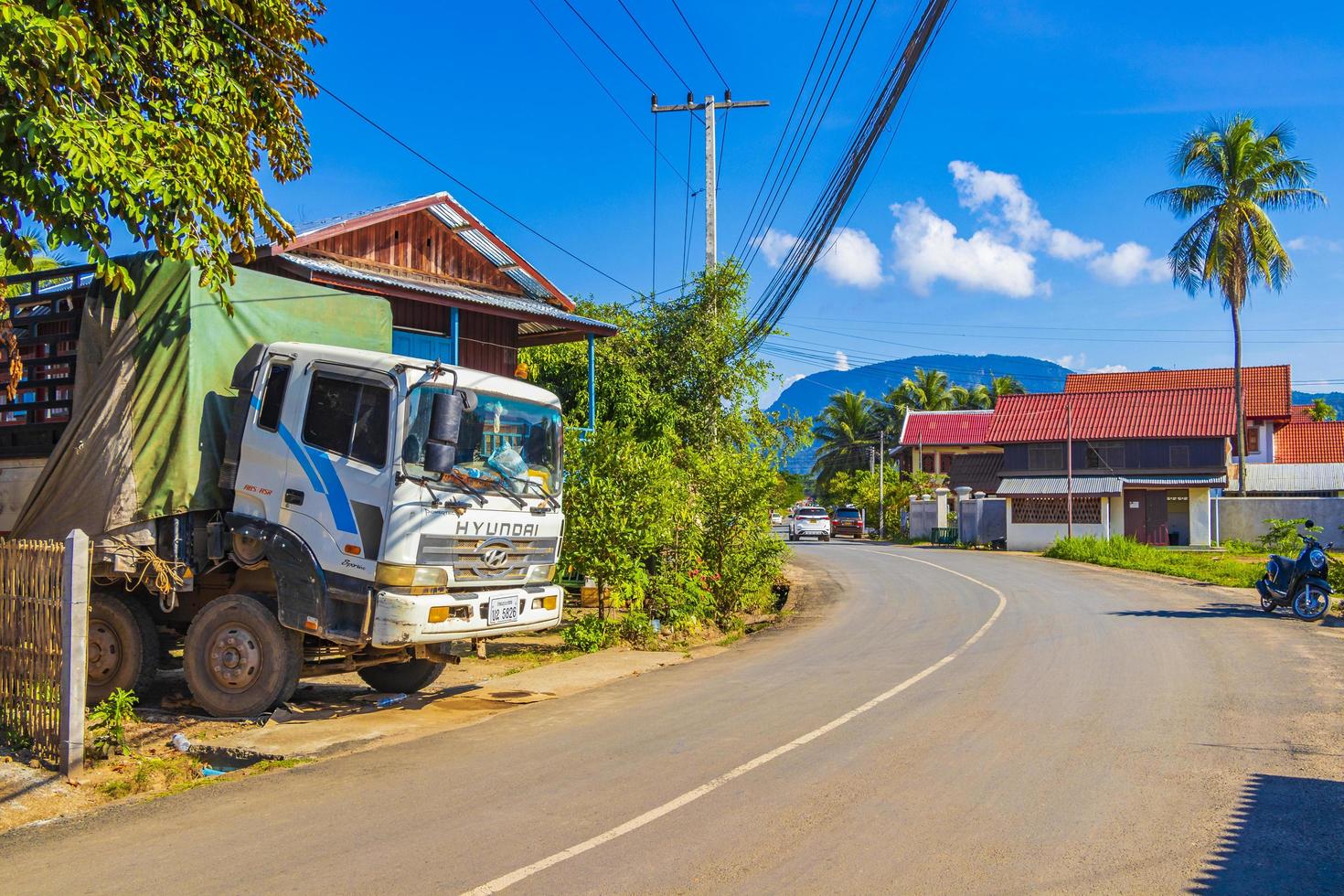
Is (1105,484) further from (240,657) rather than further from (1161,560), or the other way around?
(240,657)

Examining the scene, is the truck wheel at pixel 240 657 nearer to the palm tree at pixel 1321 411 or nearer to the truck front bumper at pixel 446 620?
the truck front bumper at pixel 446 620

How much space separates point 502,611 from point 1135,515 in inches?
1656

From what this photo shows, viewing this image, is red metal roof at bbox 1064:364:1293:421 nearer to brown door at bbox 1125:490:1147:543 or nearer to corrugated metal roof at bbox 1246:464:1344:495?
corrugated metal roof at bbox 1246:464:1344:495

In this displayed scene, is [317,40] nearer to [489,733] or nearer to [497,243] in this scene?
[489,733]

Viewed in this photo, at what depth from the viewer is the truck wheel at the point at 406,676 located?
34.9 feet

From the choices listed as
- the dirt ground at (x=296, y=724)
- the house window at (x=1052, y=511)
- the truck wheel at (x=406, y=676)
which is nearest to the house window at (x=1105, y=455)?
the house window at (x=1052, y=511)

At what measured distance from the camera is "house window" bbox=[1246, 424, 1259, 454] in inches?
2319

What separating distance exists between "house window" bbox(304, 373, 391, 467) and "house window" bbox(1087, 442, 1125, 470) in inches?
1815

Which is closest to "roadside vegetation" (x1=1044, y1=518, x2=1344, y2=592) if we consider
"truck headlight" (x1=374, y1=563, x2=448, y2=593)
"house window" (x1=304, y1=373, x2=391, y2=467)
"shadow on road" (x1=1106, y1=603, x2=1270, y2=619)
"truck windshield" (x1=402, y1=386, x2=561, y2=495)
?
"shadow on road" (x1=1106, y1=603, x2=1270, y2=619)

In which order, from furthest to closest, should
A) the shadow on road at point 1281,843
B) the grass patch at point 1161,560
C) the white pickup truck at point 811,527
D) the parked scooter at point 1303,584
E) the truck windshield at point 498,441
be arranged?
1. the white pickup truck at point 811,527
2. the grass patch at point 1161,560
3. the parked scooter at point 1303,584
4. the truck windshield at point 498,441
5. the shadow on road at point 1281,843

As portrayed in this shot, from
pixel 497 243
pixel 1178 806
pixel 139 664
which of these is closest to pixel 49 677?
pixel 139 664

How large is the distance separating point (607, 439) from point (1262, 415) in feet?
180

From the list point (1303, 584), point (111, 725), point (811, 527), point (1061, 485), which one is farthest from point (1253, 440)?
point (111, 725)

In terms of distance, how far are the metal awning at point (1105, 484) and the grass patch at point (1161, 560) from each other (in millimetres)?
4852
